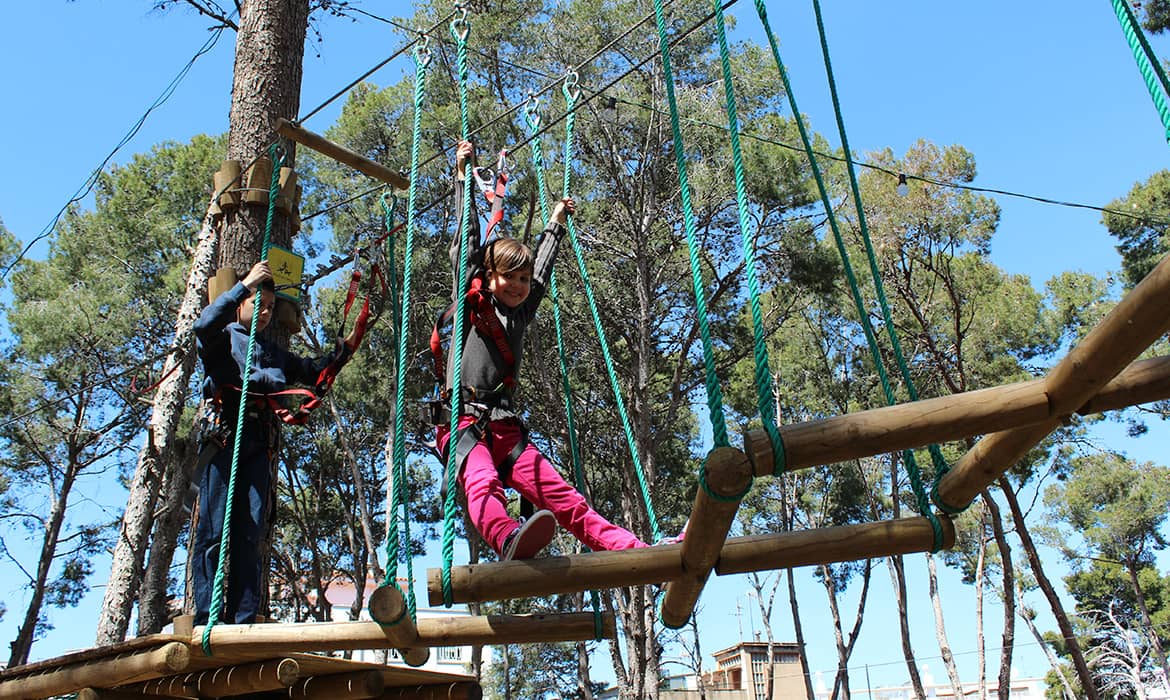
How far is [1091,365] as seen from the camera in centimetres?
164

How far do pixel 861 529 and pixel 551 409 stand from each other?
10.4 metres

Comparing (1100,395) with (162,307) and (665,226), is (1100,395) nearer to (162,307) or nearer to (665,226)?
(665,226)

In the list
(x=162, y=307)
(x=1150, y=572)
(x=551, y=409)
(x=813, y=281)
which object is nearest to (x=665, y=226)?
(x=813, y=281)

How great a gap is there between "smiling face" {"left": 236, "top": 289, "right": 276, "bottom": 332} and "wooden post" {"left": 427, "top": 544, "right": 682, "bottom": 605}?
1440mm

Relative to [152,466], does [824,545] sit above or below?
below

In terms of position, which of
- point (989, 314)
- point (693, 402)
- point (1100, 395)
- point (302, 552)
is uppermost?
point (989, 314)

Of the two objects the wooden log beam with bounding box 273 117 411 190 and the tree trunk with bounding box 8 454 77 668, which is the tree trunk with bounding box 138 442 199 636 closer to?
the wooden log beam with bounding box 273 117 411 190

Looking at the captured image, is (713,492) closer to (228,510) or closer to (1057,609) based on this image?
(228,510)

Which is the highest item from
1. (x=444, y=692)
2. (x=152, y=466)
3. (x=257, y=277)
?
(x=257, y=277)

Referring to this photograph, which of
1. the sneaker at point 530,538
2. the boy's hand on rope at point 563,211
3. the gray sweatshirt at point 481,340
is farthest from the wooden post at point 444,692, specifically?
the boy's hand on rope at point 563,211

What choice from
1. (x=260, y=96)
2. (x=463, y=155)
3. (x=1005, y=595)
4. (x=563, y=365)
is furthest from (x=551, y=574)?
(x=1005, y=595)

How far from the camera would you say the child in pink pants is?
2.59m

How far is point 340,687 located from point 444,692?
0.50 meters

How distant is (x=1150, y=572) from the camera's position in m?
23.0
